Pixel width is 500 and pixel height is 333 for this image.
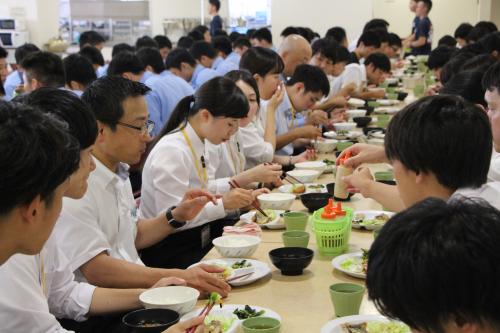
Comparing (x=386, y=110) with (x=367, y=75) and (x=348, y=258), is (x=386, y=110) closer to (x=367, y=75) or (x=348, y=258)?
(x=367, y=75)

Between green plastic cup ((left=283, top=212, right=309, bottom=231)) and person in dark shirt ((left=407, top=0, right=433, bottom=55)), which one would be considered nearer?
green plastic cup ((left=283, top=212, right=309, bottom=231))

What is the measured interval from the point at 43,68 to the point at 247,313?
3.49 metres

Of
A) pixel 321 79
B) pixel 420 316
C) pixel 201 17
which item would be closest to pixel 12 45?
pixel 201 17

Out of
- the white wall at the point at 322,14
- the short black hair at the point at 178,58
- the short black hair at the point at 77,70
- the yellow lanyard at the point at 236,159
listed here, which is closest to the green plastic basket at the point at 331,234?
the yellow lanyard at the point at 236,159

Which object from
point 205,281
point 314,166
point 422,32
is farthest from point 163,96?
point 422,32

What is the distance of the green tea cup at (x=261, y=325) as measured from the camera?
1.72 meters

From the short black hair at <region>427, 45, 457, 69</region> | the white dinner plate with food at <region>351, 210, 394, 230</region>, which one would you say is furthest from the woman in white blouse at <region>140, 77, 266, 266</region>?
the short black hair at <region>427, 45, 457, 69</region>

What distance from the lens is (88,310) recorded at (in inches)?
85.7

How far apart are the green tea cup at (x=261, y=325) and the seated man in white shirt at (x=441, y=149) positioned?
56cm

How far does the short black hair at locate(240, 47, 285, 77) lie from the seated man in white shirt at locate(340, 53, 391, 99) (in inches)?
95.4

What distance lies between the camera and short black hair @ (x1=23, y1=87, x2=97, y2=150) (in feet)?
6.33

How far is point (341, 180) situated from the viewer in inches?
116

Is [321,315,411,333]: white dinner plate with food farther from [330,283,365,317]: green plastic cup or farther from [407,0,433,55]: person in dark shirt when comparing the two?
[407,0,433,55]: person in dark shirt

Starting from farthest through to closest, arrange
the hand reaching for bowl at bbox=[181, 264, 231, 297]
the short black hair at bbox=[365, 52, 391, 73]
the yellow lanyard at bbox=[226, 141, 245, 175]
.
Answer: the short black hair at bbox=[365, 52, 391, 73]
the yellow lanyard at bbox=[226, 141, 245, 175]
the hand reaching for bowl at bbox=[181, 264, 231, 297]
